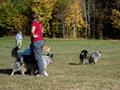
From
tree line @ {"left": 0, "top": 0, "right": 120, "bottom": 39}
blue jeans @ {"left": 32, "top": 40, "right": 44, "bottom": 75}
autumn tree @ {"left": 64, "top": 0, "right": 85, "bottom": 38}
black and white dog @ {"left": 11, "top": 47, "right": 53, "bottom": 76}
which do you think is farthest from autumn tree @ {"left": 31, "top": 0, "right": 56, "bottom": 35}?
blue jeans @ {"left": 32, "top": 40, "right": 44, "bottom": 75}

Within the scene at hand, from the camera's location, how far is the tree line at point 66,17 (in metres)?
78.6

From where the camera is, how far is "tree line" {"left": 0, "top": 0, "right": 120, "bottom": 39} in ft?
258

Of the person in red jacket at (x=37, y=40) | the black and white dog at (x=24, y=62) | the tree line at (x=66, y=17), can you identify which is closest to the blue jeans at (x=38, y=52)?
the person in red jacket at (x=37, y=40)

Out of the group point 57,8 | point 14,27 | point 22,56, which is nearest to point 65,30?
point 57,8

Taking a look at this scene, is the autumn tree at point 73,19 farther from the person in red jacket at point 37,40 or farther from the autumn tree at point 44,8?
the person in red jacket at point 37,40

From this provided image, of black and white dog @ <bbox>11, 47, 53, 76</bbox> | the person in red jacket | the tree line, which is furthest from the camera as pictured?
the tree line

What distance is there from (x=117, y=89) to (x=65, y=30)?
2692 inches

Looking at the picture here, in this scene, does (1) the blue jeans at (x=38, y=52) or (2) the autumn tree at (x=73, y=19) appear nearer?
(1) the blue jeans at (x=38, y=52)

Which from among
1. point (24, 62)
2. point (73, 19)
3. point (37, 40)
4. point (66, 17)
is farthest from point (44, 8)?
point (37, 40)

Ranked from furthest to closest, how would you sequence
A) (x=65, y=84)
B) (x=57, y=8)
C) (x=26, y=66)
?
(x=57, y=8) → (x=26, y=66) → (x=65, y=84)

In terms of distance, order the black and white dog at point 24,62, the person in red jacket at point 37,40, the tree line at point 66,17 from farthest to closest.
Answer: the tree line at point 66,17
the black and white dog at point 24,62
the person in red jacket at point 37,40

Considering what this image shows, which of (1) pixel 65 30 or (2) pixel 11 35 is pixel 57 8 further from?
(2) pixel 11 35

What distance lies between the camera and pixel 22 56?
16.4 metres

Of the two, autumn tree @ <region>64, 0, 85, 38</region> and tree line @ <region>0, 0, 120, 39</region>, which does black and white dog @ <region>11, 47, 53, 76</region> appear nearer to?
tree line @ <region>0, 0, 120, 39</region>
